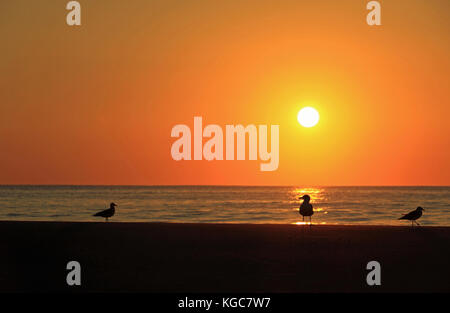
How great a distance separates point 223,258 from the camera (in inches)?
545

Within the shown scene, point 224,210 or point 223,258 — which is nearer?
point 223,258

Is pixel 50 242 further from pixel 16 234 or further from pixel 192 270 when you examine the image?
pixel 192 270

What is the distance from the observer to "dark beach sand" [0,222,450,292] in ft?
36.6

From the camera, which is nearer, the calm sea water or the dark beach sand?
the dark beach sand

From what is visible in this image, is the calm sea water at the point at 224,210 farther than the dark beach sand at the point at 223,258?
Yes

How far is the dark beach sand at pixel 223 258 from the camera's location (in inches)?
440
